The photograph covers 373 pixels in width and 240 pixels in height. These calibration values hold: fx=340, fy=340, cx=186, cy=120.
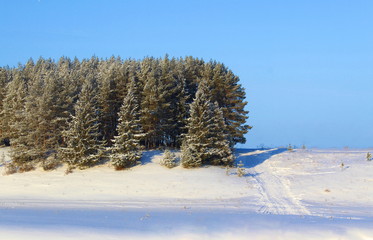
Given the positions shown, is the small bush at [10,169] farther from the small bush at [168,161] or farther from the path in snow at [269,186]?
the path in snow at [269,186]

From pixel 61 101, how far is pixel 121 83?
774 cm

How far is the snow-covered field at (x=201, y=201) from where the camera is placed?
1316 cm

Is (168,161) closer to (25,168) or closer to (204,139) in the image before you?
(204,139)

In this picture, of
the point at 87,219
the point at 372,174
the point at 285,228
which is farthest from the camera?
the point at 372,174

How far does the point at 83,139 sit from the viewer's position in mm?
35250

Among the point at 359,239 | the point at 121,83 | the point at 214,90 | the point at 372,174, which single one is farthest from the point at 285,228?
the point at 121,83

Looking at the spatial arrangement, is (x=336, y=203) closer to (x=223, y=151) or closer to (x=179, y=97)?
(x=223, y=151)

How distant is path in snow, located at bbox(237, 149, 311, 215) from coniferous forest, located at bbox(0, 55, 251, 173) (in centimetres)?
329

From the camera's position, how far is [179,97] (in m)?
43.3

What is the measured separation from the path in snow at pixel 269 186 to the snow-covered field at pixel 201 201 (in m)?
0.06

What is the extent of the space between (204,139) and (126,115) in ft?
27.9

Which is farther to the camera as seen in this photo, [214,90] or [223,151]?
[214,90]

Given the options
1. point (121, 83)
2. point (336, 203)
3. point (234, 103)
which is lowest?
point (336, 203)

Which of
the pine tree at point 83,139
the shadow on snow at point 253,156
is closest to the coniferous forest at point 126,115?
the pine tree at point 83,139
